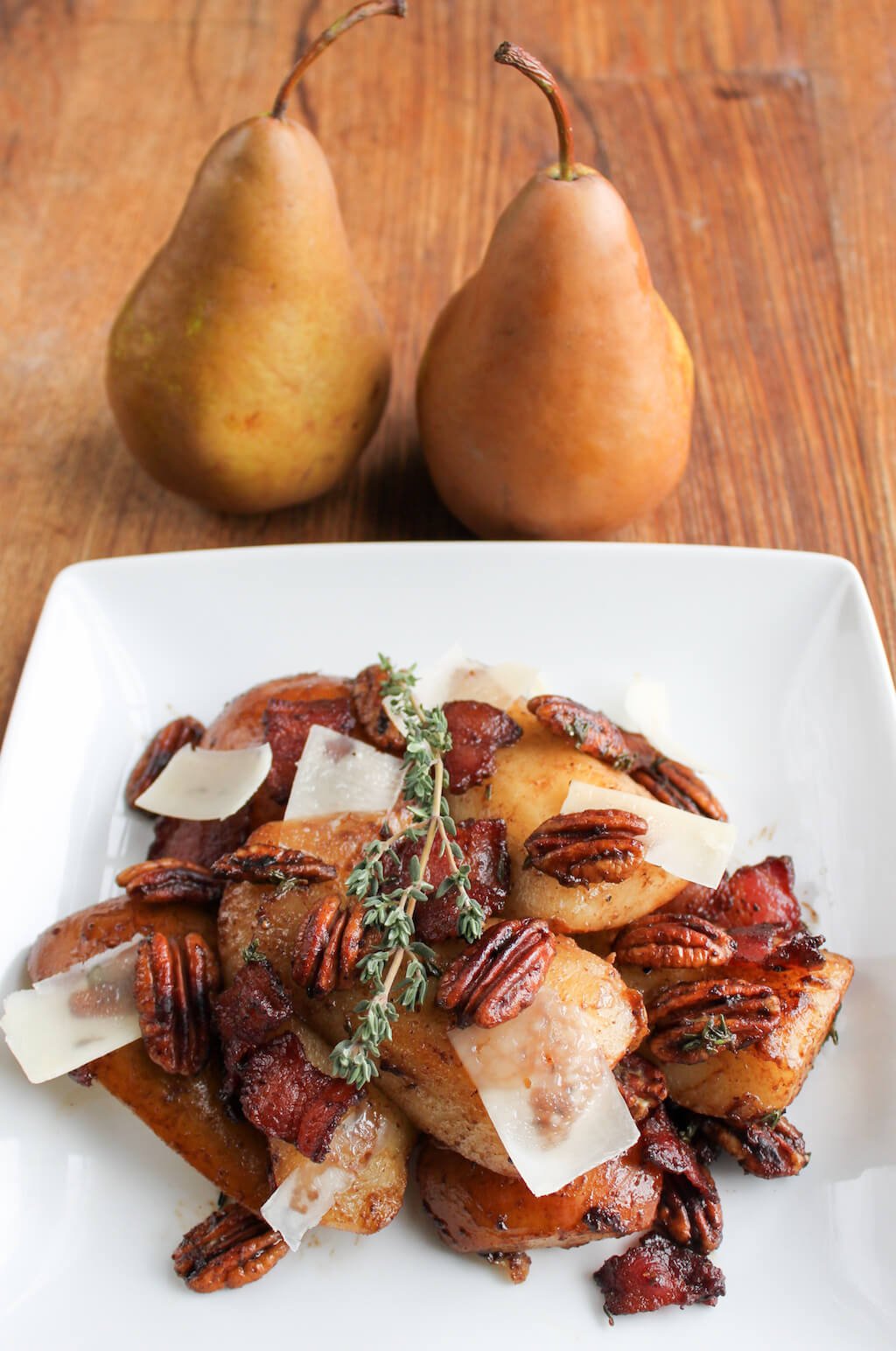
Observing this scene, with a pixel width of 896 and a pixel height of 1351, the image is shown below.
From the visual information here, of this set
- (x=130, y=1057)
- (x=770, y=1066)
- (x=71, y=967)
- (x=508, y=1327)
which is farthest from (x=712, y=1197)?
(x=71, y=967)

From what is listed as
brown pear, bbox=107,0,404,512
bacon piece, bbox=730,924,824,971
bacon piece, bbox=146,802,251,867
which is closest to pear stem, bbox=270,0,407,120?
brown pear, bbox=107,0,404,512

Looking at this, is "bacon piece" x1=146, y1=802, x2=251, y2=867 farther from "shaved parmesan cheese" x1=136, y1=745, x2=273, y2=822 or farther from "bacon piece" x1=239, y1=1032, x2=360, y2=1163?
"bacon piece" x1=239, y1=1032, x2=360, y2=1163

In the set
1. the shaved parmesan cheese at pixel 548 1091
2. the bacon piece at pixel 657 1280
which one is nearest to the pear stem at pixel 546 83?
the shaved parmesan cheese at pixel 548 1091

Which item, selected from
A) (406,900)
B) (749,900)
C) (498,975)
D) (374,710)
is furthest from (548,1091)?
(374,710)

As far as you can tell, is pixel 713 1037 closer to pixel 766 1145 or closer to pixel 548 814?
pixel 766 1145

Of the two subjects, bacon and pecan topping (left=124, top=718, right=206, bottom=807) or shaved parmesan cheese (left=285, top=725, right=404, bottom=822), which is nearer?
shaved parmesan cheese (left=285, top=725, right=404, bottom=822)

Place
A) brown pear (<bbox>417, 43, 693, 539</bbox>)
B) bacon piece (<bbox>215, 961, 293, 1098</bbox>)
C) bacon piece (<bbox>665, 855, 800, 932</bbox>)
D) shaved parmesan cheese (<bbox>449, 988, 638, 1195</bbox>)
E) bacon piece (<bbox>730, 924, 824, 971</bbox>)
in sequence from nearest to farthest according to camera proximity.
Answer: shaved parmesan cheese (<bbox>449, 988, 638, 1195</bbox>)
bacon piece (<bbox>215, 961, 293, 1098</bbox>)
bacon piece (<bbox>730, 924, 824, 971</bbox>)
bacon piece (<bbox>665, 855, 800, 932</bbox>)
brown pear (<bbox>417, 43, 693, 539</bbox>)

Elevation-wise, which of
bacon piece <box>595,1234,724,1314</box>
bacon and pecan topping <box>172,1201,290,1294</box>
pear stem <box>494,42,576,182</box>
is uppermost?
pear stem <box>494,42,576,182</box>
